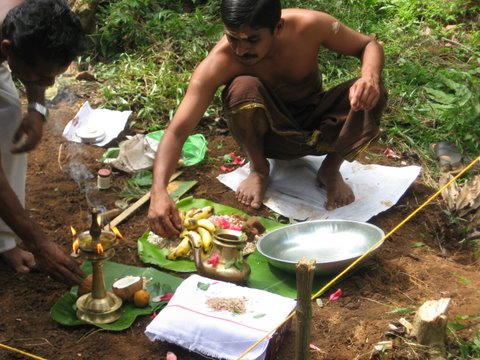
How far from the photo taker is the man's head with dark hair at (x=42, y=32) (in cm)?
255

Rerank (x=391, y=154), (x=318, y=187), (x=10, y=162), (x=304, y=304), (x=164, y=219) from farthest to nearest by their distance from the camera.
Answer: (x=391, y=154) < (x=318, y=187) < (x=10, y=162) < (x=164, y=219) < (x=304, y=304)

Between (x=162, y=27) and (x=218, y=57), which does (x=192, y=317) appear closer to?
(x=218, y=57)

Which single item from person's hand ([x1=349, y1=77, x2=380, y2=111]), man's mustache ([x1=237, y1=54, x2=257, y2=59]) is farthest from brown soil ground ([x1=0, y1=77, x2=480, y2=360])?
man's mustache ([x1=237, y1=54, x2=257, y2=59])

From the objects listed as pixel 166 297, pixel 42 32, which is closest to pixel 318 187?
pixel 166 297

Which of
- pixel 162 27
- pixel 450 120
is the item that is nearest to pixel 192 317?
pixel 450 120

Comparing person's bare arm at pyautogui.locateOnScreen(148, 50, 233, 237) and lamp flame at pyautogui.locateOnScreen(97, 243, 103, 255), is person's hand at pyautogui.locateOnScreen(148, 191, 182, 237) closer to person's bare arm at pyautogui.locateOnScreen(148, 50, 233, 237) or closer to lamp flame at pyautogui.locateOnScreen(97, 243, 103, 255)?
person's bare arm at pyautogui.locateOnScreen(148, 50, 233, 237)

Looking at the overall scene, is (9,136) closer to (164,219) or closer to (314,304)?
(164,219)

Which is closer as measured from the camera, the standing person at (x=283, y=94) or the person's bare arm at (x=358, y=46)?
the standing person at (x=283, y=94)

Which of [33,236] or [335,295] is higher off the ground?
[33,236]

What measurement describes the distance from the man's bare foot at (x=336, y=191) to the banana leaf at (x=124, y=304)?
1189 millimetres

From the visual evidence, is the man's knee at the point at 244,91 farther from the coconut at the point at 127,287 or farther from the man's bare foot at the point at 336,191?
the coconut at the point at 127,287

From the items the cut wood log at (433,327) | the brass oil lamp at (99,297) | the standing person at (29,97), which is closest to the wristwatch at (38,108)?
the standing person at (29,97)

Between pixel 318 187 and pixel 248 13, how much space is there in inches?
53.2

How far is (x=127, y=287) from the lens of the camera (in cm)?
313
